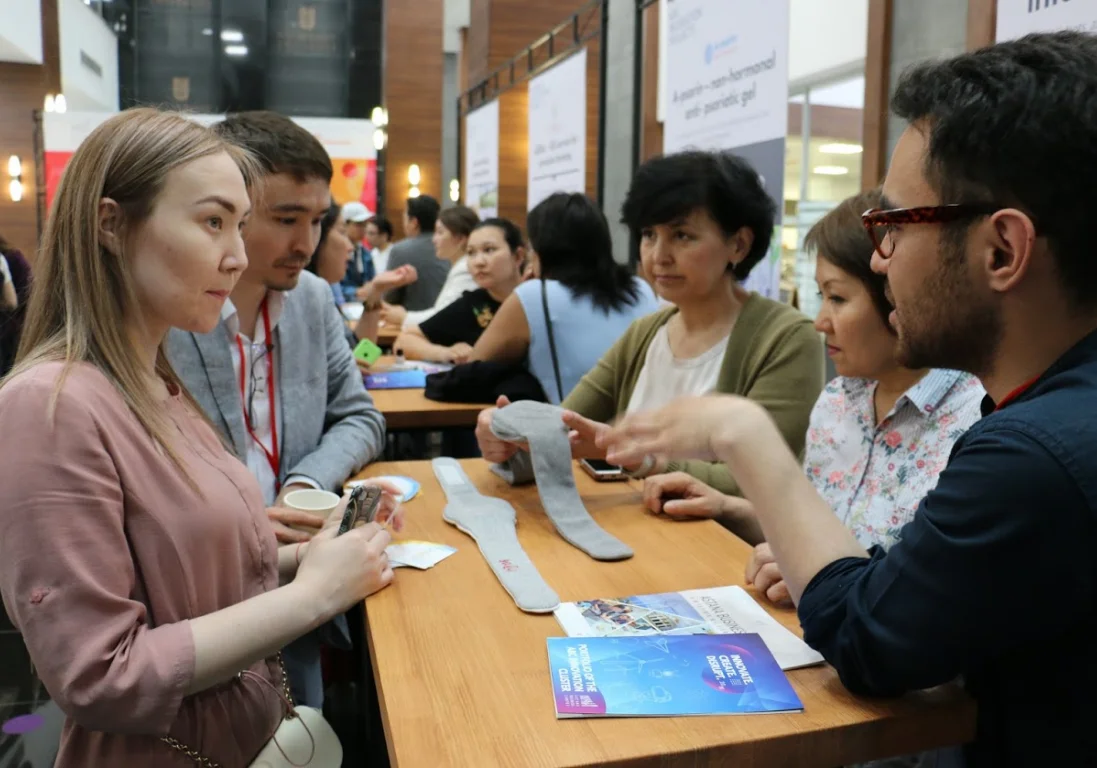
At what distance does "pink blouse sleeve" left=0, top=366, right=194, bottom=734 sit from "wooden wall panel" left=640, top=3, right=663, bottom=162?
15.9ft

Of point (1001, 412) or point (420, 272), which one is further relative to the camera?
point (420, 272)

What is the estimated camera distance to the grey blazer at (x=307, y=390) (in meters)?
1.74

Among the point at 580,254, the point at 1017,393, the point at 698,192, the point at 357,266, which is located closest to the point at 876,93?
the point at 580,254

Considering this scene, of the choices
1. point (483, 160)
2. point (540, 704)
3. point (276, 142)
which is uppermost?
point (483, 160)

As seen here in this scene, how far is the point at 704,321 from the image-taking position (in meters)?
2.24

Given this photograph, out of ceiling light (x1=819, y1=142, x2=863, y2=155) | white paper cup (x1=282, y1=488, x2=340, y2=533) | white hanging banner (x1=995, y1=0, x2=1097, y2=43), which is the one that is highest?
white hanging banner (x1=995, y1=0, x2=1097, y2=43)

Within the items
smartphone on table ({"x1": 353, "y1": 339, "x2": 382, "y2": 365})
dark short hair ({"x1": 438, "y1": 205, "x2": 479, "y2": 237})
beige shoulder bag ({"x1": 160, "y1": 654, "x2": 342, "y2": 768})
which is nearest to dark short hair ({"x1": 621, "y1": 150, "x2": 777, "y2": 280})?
beige shoulder bag ({"x1": 160, "y1": 654, "x2": 342, "y2": 768})

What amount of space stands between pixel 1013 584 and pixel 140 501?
37.6 inches

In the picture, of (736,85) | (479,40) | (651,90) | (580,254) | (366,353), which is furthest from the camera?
(479,40)

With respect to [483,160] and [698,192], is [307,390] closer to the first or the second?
[698,192]

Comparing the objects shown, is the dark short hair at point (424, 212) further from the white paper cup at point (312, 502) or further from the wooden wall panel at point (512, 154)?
the white paper cup at point (312, 502)

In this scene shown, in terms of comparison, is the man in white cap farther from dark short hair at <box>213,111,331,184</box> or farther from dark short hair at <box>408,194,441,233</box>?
dark short hair at <box>213,111,331,184</box>

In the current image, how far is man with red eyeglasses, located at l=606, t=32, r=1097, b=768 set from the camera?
0.80m

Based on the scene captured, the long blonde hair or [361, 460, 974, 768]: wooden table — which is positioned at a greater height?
the long blonde hair
